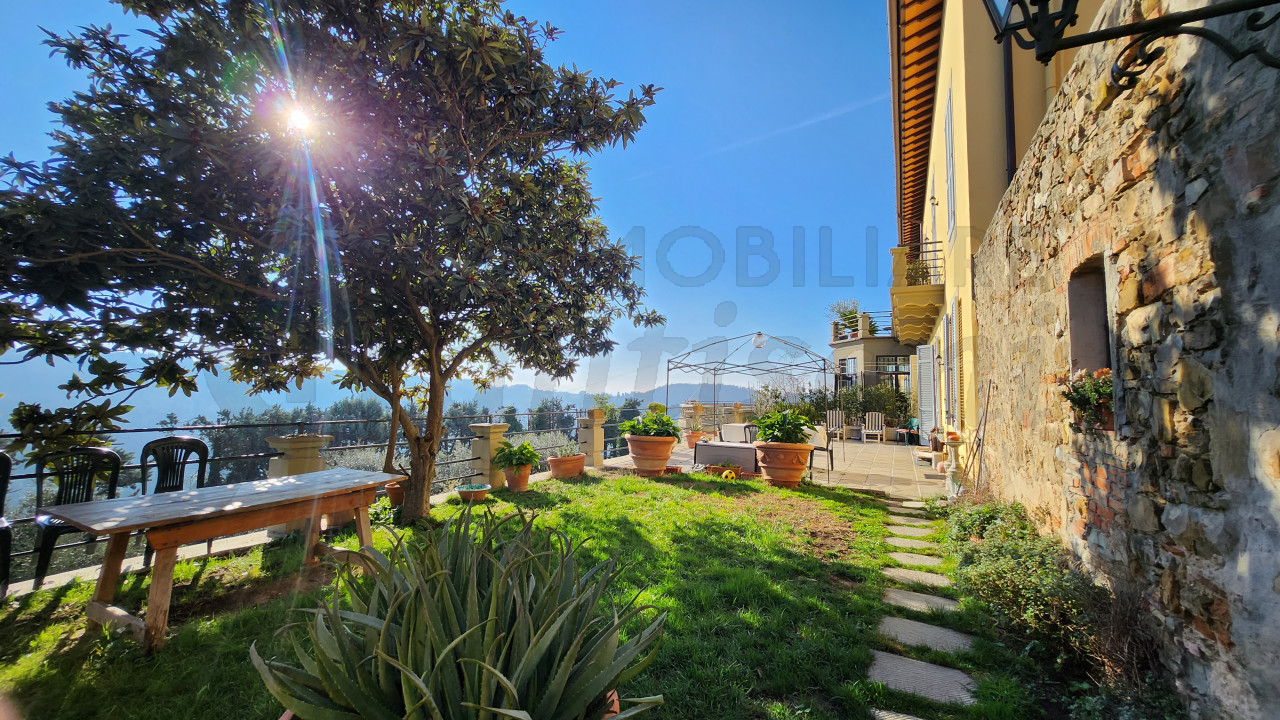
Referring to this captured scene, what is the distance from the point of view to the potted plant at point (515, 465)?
19.7ft

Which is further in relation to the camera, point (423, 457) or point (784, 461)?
point (784, 461)

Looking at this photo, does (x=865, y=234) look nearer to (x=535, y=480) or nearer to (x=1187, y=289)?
(x=535, y=480)

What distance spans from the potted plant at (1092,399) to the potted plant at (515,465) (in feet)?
17.4

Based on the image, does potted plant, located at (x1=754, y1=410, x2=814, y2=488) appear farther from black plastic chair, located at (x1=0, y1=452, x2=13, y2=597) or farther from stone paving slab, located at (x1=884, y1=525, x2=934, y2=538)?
black plastic chair, located at (x1=0, y1=452, x2=13, y2=597)

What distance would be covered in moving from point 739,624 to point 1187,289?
7.34 ft

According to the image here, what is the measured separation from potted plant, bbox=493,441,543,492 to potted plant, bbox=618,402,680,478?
1753 millimetres

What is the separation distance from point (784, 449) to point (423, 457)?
14.3ft

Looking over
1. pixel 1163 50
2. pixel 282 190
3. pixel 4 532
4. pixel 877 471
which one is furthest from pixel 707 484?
pixel 4 532

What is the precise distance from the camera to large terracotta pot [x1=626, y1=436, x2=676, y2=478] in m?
7.08

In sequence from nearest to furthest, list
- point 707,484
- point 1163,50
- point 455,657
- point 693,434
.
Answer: point 455,657 → point 1163,50 → point 707,484 → point 693,434

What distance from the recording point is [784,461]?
6.23m

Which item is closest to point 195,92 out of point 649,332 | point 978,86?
point 649,332

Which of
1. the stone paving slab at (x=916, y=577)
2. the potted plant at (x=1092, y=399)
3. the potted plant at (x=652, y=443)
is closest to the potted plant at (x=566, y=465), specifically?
the potted plant at (x=652, y=443)

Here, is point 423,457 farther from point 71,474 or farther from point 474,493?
point 71,474
